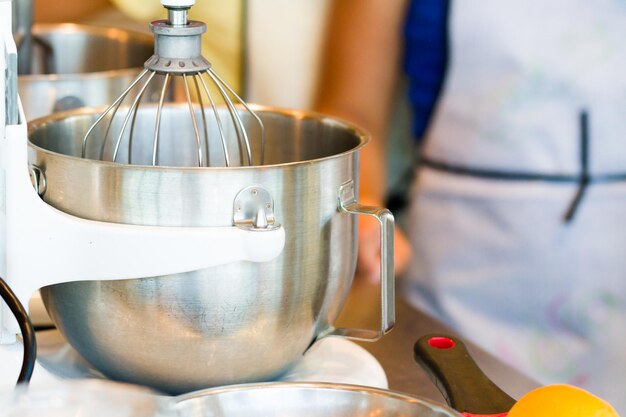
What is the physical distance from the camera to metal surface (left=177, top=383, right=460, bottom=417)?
0.48 meters

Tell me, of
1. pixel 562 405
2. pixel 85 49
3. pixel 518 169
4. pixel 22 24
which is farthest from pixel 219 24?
pixel 562 405

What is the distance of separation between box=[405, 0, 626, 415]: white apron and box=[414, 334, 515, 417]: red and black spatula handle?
1.64ft

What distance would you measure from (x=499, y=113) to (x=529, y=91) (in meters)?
0.04

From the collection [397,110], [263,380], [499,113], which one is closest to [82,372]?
[263,380]

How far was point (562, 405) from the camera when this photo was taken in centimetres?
→ 45

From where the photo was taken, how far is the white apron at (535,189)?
1.05 metres

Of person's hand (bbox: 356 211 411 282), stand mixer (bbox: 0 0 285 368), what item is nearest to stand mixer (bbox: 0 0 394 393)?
stand mixer (bbox: 0 0 285 368)

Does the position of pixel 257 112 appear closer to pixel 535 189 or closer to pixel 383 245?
pixel 383 245

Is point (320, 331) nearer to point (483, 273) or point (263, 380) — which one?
point (263, 380)

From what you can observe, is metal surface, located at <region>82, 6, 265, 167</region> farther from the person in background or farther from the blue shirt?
the blue shirt

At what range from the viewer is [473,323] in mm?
1147

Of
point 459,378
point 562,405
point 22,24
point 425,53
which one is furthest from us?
point 425,53

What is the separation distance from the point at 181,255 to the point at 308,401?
95 millimetres

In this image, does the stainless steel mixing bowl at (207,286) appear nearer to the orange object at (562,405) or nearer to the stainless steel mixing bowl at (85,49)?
the orange object at (562,405)
